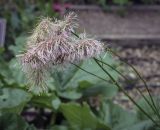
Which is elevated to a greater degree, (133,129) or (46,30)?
(46,30)

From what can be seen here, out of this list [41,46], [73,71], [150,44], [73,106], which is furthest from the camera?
[150,44]

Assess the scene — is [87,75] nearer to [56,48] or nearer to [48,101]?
[48,101]

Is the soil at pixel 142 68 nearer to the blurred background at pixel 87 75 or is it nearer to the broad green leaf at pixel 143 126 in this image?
the blurred background at pixel 87 75

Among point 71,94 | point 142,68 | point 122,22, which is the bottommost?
point 142,68

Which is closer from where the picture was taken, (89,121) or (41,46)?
(41,46)

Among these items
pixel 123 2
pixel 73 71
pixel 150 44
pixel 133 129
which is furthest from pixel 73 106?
pixel 123 2

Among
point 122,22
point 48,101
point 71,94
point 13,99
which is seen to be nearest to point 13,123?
point 13,99

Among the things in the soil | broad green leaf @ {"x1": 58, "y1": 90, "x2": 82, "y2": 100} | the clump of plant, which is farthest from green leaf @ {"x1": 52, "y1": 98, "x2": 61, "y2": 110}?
the soil

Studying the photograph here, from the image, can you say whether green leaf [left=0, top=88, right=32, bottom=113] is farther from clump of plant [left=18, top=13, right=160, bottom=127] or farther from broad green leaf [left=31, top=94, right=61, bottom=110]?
clump of plant [left=18, top=13, right=160, bottom=127]

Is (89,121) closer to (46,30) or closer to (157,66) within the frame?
(46,30)
